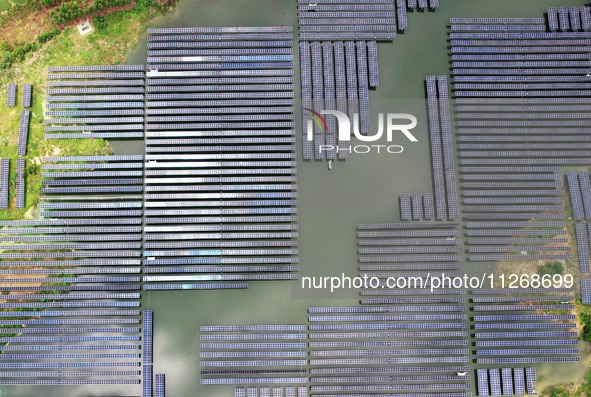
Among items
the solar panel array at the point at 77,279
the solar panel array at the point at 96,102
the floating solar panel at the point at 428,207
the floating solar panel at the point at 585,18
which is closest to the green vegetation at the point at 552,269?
the floating solar panel at the point at 428,207

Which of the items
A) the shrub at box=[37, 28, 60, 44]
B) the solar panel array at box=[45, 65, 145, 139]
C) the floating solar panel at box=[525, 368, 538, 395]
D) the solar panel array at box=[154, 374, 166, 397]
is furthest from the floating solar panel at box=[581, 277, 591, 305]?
the shrub at box=[37, 28, 60, 44]

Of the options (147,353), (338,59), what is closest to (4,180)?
(147,353)

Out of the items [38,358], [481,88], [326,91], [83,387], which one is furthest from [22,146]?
[481,88]

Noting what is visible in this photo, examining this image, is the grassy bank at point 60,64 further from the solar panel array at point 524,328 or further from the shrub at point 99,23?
the solar panel array at point 524,328

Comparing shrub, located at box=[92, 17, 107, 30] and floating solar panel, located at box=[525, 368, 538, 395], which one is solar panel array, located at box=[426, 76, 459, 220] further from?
shrub, located at box=[92, 17, 107, 30]

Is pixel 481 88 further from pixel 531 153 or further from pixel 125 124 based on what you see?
pixel 125 124
